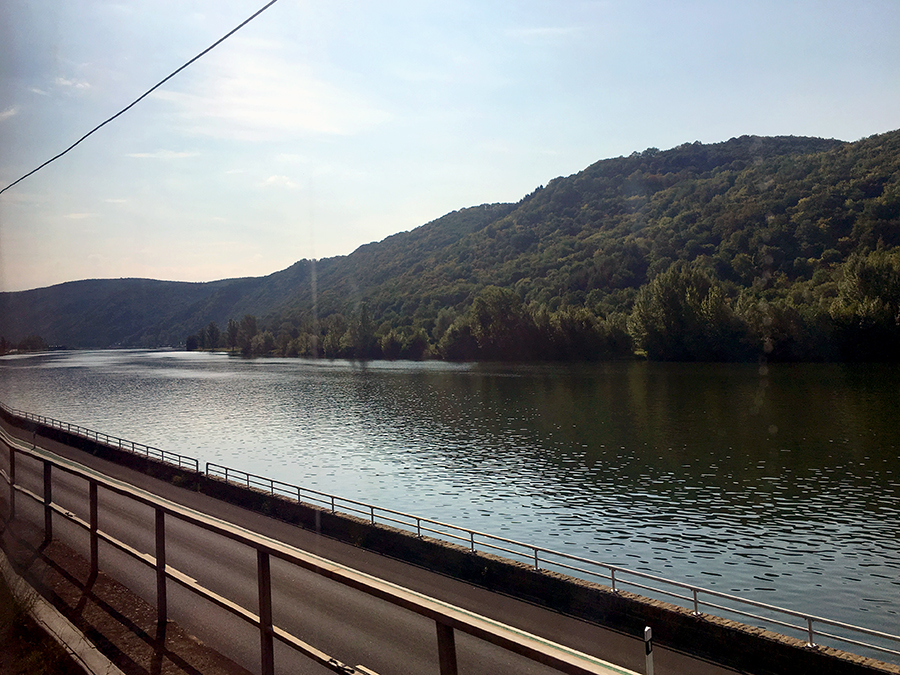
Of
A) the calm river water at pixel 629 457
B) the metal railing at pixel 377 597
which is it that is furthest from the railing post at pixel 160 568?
the calm river water at pixel 629 457

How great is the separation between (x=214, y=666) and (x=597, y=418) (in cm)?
4613

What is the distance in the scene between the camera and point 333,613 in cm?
1121

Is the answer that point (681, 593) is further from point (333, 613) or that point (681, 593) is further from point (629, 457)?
point (629, 457)

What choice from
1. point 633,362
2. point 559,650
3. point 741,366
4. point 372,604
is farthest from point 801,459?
point 633,362

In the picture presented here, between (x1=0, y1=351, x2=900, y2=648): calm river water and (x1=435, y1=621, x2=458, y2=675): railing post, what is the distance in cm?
1638

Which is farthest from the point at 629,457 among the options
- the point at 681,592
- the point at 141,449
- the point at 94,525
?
the point at 94,525

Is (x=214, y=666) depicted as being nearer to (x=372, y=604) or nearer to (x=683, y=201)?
(x=372, y=604)

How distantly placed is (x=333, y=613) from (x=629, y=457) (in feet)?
91.2

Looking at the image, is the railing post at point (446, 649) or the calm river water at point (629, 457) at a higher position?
the railing post at point (446, 649)

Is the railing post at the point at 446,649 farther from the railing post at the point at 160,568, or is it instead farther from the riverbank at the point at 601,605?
the riverbank at the point at 601,605

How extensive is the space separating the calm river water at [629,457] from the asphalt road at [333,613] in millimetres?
6378

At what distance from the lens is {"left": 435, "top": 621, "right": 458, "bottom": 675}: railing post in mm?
2887

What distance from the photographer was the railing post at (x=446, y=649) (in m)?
2.89

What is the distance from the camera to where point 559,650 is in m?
2.33
